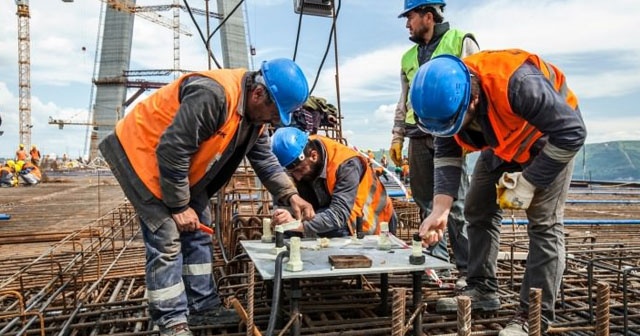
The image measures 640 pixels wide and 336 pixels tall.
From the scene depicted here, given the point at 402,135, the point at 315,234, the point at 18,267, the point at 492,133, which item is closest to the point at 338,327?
the point at 315,234

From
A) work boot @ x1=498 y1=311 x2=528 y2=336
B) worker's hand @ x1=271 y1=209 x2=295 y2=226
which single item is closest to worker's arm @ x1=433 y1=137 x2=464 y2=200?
work boot @ x1=498 y1=311 x2=528 y2=336

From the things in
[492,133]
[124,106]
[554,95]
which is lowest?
[492,133]

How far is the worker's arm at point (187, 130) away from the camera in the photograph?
2.18m

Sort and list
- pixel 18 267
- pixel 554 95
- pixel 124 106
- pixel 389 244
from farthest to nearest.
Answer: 1. pixel 124 106
2. pixel 18 267
3. pixel 389 244
4. pixel 554 95

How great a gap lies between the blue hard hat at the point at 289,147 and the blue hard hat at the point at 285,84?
3.41ft

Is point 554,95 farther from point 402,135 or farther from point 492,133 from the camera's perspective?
point 402,135

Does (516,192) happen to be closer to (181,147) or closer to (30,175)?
(181,147)

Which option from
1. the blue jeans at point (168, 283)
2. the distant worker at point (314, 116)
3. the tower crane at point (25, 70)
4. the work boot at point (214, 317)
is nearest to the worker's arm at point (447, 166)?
the work boot at point (214, 317)

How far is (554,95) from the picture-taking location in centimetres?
196

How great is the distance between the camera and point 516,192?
6.83 ft

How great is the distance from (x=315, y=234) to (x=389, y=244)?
702 mm

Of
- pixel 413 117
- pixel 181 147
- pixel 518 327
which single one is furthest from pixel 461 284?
pixel 181 147

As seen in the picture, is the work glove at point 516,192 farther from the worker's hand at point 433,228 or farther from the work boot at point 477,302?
the work boot at point 477,302

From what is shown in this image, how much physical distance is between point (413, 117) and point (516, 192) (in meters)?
1.16
